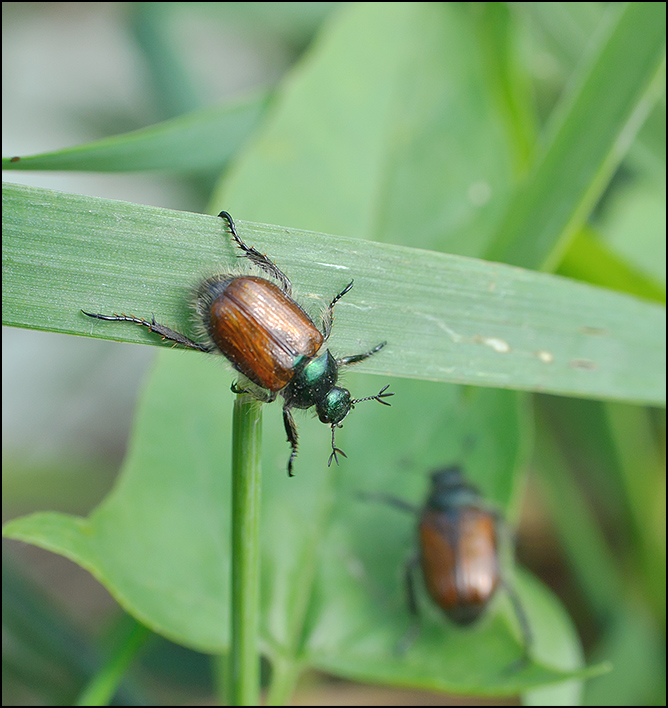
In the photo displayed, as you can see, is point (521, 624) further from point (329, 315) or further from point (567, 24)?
point (567, 24)

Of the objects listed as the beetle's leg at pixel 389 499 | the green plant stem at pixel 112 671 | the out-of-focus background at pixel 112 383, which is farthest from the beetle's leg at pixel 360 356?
the out-of-focus background at pixel 112 383

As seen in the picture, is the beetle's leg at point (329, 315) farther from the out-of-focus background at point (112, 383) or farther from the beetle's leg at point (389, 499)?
the out-of-focus background at point (112, 383)

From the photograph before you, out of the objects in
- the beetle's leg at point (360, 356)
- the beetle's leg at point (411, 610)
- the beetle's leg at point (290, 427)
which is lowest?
the beetle's leg at point (411, 610)

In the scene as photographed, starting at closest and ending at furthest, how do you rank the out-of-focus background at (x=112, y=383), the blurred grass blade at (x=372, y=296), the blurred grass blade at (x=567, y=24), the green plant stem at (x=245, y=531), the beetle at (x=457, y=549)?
the green plant stem at (x=245, y=531) < the blurred grass blade at (x=372, y=296) < the beetle at (x=457, y=549) < the out-of-focus background at (x=112, y=383) < the blurred grass blade at (x=567, y=24)

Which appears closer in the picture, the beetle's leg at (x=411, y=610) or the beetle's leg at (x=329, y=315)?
the beetle's leg at (x=329, y=315)

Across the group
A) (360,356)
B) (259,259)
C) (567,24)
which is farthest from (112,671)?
(567,24)

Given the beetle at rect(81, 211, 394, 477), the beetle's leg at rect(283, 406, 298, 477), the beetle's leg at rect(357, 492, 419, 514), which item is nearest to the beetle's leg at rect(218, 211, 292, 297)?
the beetle at rect(81, 211, 394, 477)

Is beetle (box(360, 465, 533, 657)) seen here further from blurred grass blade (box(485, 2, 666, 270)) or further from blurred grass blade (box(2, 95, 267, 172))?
blurred grass blade (box(2, 95, 267, 172))

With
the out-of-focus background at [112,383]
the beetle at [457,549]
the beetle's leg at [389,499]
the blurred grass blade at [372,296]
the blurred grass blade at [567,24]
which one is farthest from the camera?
the blurred grass blade at [567,24]
